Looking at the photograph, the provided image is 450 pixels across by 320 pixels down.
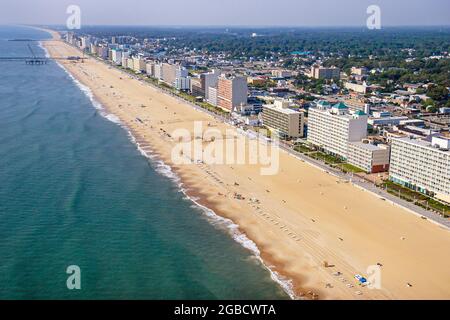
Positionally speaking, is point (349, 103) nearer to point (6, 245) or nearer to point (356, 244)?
point (356, 244)

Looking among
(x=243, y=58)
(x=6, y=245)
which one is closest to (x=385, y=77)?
(x=243, y=58)

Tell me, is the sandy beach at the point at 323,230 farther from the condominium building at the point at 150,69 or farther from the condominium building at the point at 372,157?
the condominium building at the point at 150,69

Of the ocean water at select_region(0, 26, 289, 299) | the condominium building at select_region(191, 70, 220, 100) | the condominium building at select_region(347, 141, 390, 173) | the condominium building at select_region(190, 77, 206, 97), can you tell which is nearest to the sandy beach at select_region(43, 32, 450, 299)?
the ocean water at select_region(0, 26, 289, 299)

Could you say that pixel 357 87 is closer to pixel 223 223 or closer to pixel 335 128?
A: pixel 335 128

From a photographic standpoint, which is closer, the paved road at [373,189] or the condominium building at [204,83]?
the paved road at [373,189]

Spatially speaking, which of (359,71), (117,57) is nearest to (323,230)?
(359,71)

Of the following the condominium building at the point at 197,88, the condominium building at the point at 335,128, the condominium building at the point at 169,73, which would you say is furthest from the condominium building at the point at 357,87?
the condominium building at the point at 335,128
